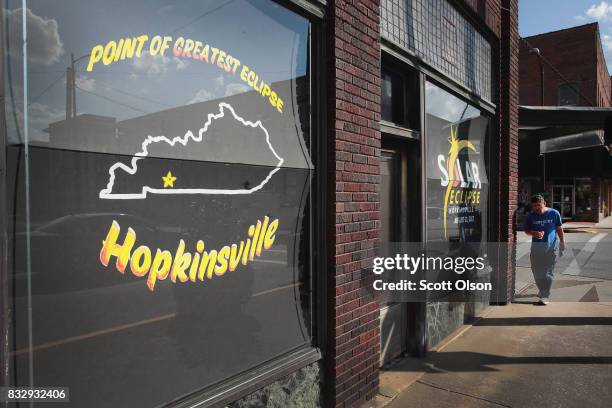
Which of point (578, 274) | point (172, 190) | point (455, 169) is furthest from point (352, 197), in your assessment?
point (578, 274)

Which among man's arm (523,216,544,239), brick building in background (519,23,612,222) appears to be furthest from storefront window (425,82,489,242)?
brick building in background (519,23,612,222)

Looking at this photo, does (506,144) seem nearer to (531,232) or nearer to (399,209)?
(531,232)

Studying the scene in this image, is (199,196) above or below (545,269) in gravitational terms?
above

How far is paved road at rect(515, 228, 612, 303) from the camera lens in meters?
7.91

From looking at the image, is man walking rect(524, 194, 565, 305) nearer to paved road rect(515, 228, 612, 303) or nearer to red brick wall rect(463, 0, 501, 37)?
paved road rect(515, 228, 612, 303)

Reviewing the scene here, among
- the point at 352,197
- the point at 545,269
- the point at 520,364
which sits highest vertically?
the point at 352,197

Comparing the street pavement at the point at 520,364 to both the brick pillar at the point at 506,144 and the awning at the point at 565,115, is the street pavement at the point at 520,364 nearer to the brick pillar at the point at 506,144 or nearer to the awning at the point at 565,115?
the brick pillar at the point at 506,144

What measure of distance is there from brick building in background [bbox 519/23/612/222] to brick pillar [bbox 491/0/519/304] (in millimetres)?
16490

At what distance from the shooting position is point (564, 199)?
26.2 meters

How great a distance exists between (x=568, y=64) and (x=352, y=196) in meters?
31.2

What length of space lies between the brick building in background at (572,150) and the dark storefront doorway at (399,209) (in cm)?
1967

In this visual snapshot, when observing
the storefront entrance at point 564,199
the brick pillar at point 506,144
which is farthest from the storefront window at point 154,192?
the storefront entrance at point 564,199

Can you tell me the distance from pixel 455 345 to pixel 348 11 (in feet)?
13.1

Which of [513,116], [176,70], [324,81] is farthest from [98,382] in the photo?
[513,116]
